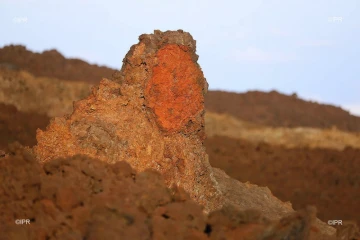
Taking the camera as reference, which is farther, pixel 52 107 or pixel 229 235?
pixel 52 107

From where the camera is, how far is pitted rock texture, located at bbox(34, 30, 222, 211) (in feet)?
20.6

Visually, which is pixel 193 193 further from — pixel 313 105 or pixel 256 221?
pixel 313 105

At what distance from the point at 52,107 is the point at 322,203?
324 inches

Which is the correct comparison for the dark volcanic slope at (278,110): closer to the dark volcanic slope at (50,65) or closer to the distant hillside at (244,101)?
the distant hillside at (244,101)

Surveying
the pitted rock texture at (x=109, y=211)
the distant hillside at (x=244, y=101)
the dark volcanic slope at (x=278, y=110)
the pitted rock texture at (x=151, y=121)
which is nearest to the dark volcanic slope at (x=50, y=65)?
the distant hillside at (x=244, y=101)

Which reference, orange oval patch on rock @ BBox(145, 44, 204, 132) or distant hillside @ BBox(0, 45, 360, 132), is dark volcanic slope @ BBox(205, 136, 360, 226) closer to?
distant hillside @ BBox(0, 45, 360, 132)

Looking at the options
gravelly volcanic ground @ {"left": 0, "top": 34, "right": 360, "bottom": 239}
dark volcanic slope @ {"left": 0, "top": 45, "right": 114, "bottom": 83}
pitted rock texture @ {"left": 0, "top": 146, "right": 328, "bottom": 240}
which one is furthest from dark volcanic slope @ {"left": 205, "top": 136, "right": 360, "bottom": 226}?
pitted rock texture @ {"left": 0, "top": 146, "right": 328, "bottom": 240}

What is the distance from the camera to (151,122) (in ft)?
21.4

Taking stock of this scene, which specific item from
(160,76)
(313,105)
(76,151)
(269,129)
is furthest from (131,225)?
(313,105)

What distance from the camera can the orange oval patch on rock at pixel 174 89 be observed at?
6.59 m

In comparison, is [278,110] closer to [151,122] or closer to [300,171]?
[300,171]

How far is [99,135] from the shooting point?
6.24 metres

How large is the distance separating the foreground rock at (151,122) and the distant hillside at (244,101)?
1471 cm

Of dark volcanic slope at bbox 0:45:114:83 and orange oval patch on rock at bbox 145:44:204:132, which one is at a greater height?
dark volcanic slope at bbox 0:45:114:83
